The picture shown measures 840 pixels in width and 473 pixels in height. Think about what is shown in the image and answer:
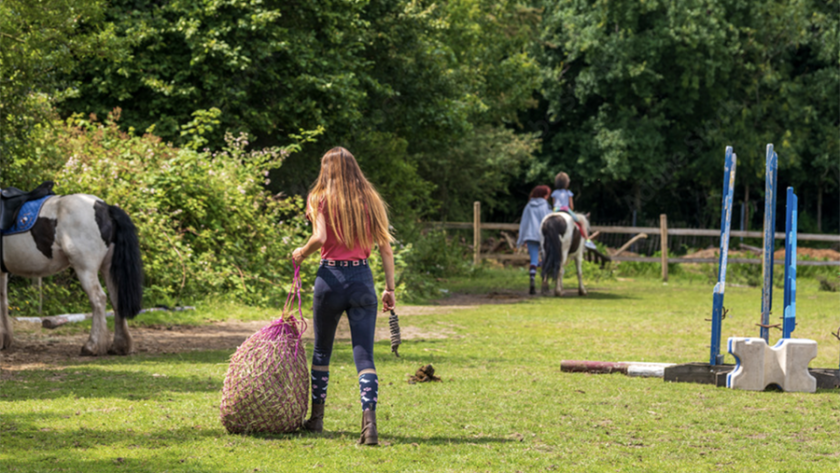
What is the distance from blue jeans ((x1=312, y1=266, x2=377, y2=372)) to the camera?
5703 mm

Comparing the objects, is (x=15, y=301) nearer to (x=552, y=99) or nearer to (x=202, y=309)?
(x=202, y=309)

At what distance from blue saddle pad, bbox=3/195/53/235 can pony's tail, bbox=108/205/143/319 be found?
0.85 m

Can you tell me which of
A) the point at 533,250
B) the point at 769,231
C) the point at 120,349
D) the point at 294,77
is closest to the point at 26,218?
the point at 120,349

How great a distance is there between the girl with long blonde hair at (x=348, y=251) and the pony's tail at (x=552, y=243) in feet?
42.0

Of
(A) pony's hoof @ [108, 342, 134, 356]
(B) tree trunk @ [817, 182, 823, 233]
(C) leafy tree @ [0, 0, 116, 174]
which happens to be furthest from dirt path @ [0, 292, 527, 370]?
(B) tree trunk @ [817, 182, 823, 233]

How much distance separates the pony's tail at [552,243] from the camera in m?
18.4

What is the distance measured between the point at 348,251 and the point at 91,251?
4.87 metres

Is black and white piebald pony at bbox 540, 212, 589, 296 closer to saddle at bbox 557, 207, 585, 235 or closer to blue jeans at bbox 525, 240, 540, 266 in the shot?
saddle at bbox 557, 207, 585, 235

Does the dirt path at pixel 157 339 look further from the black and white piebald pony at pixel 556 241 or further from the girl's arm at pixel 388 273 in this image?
the black and white piebald pony at pixel 556 241

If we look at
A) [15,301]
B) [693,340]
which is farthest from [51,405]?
[693,340]

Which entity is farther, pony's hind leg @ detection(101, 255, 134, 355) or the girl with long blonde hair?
pony's hind leg @ detection(101, 255, 134, 355)

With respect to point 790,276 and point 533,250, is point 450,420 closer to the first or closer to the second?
point 790,276

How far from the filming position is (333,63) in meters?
19.7

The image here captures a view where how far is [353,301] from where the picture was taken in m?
5.71
